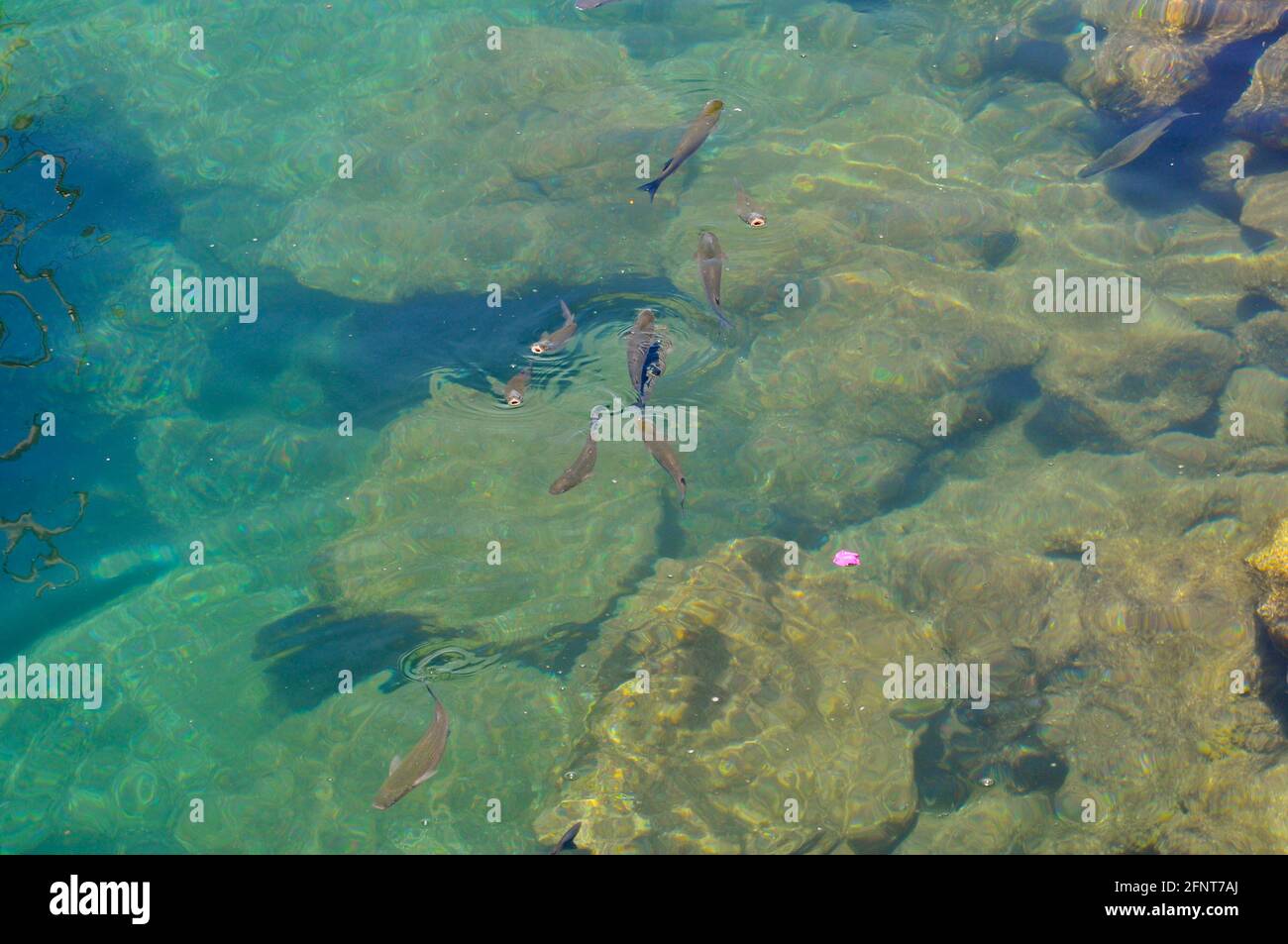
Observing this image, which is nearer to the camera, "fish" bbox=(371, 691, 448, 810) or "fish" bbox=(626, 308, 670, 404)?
"fish" bbox=(371, 691, 448, 810)

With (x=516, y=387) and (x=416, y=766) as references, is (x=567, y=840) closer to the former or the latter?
(x=416, y=766)

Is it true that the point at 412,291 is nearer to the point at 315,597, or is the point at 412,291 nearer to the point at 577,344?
the point at 577,344

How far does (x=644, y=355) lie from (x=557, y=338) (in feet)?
2.83

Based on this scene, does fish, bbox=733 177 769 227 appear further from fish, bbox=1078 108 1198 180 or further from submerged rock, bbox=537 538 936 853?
fish, bbox=1078 108 1198 180

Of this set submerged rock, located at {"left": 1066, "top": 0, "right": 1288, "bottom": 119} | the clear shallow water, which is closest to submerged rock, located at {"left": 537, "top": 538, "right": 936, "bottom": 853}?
the clear shallow water

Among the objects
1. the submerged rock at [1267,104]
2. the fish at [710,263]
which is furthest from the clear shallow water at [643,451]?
the fish at [710,263]

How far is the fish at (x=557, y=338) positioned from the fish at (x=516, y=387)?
0.20 meters

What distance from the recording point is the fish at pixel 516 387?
607 centimetres

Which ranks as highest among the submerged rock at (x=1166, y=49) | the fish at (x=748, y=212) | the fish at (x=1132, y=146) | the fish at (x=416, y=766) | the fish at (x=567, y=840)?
the submerged rock at (x=1166, y=49)

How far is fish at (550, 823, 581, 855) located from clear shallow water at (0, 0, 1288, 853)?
11 cm

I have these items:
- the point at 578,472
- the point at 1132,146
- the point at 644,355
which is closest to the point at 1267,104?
the point at 1132,146

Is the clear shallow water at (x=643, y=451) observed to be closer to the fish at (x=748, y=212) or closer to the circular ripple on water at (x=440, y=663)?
the circular ripple on water at (x=440, y=663)

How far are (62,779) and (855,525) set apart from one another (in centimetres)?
522

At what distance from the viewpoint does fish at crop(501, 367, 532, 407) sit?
6074 mm
